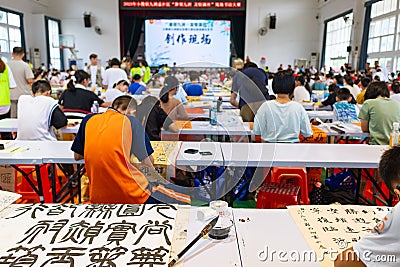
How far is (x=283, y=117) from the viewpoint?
2.87 metres

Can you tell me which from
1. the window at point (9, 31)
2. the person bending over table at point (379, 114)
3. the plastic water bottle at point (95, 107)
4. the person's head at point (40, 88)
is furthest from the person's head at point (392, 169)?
the window at point (9, 31)

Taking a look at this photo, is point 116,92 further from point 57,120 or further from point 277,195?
point 277,195

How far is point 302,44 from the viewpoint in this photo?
15.1m

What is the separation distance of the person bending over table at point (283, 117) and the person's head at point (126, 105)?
1060 mm

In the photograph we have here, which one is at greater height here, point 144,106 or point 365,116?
point 144,106

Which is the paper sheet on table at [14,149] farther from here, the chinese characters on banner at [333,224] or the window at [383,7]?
the window at [383,7]

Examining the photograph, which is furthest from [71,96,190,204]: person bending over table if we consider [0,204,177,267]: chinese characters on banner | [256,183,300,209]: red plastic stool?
[256,183,300,209]: red plastic stool

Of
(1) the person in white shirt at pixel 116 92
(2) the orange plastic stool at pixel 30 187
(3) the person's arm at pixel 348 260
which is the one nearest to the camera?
(3) the person's arm at pixel 348 260

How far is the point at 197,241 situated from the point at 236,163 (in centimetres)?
101

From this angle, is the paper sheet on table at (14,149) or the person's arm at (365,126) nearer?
the paper sheet on table at (14,149)

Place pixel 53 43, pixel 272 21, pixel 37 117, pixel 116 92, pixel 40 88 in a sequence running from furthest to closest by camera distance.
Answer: pixel 272 21 → pixel 53 43 → pixel 116 92 → pixel 40 88 → pixel 37 117

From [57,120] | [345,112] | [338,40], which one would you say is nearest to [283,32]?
[338,40]

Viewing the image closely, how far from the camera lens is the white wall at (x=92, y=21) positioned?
580 inches

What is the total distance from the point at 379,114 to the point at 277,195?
59.8 inches
